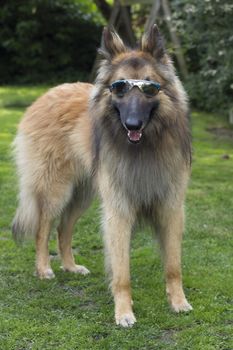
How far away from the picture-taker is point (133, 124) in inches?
147

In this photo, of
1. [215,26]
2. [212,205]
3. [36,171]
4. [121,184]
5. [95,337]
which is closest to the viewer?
[95,337]

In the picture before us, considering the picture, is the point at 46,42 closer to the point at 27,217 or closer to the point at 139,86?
the point at 27,217

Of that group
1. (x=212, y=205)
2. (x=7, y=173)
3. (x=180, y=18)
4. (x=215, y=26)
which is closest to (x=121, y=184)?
(x=212, y=205)

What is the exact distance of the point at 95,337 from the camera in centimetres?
382

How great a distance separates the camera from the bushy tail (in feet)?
16.5

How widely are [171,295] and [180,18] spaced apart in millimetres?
10738

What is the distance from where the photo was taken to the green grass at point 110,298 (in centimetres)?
376

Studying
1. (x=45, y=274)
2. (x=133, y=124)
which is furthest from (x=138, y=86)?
(x=45, y=274)

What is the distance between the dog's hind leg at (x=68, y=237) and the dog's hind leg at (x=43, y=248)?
8.2 inches

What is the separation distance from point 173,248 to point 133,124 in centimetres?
106

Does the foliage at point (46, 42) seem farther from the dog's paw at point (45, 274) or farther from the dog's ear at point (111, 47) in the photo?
the dog's ear at point (111, 47)

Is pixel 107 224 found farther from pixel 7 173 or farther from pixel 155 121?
pixel 7 173

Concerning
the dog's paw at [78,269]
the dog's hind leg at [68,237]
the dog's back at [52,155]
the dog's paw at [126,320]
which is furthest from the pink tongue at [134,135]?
the dog's paw at [78,269]

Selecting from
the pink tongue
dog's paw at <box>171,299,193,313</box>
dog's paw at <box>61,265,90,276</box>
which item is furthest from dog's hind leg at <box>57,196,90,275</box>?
the pink tongue
